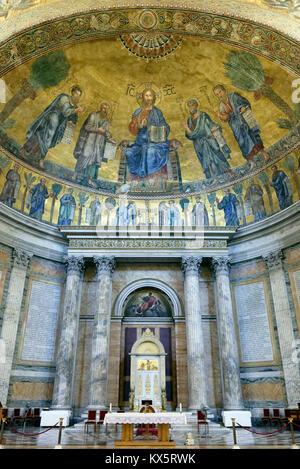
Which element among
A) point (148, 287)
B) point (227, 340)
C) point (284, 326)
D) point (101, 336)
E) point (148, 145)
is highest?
point (148, 145)

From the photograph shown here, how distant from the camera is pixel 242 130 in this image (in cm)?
1805

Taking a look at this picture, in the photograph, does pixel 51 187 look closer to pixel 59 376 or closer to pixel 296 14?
pixel 59 376

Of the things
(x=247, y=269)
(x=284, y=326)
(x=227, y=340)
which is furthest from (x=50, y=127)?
(x=284, y=326)

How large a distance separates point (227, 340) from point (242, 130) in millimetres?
10608

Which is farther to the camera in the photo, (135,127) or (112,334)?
(135,127)

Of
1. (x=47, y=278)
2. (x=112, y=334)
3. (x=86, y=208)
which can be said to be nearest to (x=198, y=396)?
(x=112, y=334)

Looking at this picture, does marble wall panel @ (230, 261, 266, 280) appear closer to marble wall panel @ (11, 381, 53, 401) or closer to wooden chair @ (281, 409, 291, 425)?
wooden chair @ (281, 409, 291, 425)

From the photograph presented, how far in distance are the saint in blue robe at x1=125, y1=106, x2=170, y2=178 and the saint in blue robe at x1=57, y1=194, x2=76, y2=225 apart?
3839 millimetres

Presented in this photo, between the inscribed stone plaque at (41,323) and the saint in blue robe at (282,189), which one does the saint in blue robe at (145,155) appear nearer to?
the saint in blue robe at (282,189)

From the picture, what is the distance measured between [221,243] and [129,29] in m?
11.2

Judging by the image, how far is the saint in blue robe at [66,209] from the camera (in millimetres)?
18500

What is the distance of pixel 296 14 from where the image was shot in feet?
43.6

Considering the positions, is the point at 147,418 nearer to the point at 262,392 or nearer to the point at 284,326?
the point at 262,392

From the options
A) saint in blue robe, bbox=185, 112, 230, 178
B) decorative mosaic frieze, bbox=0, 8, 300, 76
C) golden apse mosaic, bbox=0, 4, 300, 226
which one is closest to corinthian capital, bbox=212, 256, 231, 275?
golden apse mosaic, bbox=0, 4, 300, 226
